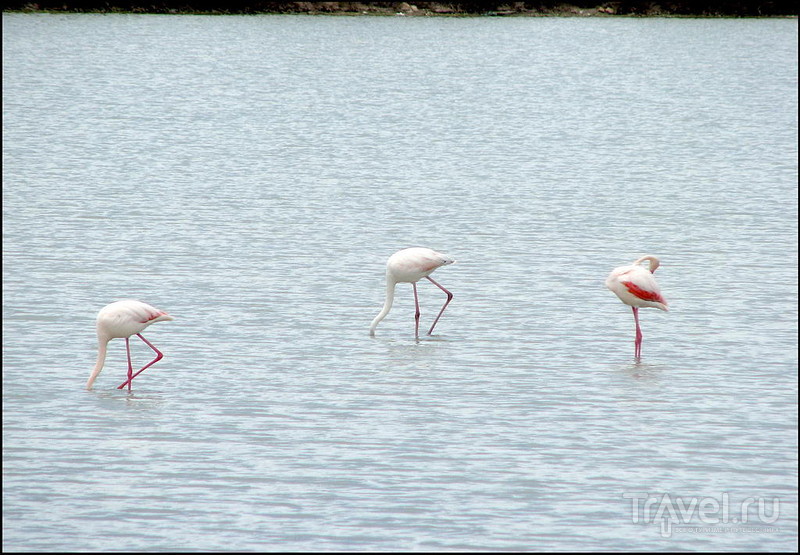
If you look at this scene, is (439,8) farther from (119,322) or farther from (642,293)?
(119,322)

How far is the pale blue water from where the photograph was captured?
25.6 ft

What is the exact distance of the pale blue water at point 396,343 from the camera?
25.6 ft

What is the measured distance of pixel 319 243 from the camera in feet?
54.1

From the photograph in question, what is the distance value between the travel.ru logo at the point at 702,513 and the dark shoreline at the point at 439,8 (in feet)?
237

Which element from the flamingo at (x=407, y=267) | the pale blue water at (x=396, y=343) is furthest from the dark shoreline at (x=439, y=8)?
the flamingo at (x=407, y=267)

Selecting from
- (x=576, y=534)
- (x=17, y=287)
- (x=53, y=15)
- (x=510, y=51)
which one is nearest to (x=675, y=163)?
(x=17, y=287)

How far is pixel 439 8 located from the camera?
80250 millimetres

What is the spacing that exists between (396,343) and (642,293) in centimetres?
227

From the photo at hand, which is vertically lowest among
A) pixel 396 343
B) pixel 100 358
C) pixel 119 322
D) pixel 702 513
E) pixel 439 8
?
pixel 396 343

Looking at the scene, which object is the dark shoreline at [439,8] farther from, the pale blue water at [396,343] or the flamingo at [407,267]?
the flamingo at [407,267]

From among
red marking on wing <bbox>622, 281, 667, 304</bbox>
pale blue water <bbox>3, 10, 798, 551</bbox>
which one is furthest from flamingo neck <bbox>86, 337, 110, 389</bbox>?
red marking on wing <bbox>622, 281, 667, 304</bbox>

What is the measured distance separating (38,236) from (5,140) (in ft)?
38.1

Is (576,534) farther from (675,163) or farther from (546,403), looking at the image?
(675,163)

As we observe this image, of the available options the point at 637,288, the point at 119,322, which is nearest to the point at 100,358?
the point at 119,322
